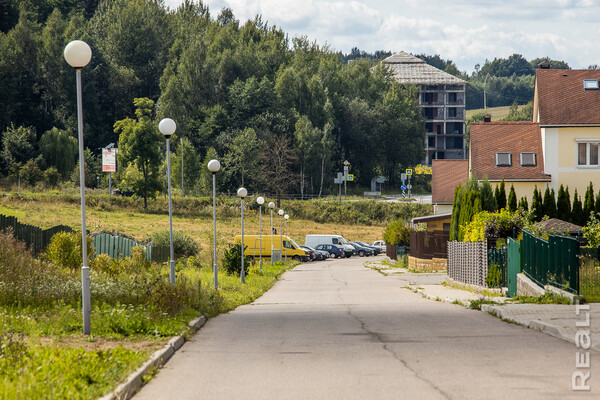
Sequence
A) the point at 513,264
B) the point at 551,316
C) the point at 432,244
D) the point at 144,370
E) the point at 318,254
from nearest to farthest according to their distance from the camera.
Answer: the point at 144,370 < the point at 551,316 < the point at 513,264 < the point at 432,244 < the point at 318,254

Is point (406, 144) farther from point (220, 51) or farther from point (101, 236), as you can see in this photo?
point (101, 236)

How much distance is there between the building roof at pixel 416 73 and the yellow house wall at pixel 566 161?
103m

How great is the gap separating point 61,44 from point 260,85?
2567 cm

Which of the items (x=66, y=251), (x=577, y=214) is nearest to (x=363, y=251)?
(x=577, y=214)

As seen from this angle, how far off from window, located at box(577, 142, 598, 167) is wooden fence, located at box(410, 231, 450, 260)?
28.7 feet

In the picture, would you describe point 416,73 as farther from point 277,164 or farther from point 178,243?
point 178,243

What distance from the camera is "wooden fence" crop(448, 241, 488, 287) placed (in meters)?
24.9

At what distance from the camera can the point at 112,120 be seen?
104 metres

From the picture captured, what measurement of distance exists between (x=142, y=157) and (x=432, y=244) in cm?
4830

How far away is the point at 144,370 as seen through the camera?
8.74 m

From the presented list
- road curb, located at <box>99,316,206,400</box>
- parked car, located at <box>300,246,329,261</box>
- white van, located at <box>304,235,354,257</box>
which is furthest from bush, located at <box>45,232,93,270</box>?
white van, located at <box>304,235,354,257</box>

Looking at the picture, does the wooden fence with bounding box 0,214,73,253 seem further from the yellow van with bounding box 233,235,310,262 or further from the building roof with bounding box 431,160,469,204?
the building roof with bounding box 431,160,469,204

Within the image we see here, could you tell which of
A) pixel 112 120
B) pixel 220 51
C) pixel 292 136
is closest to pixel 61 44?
pixel 112 120

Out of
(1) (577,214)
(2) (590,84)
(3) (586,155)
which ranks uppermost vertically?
(2) (590,84)
